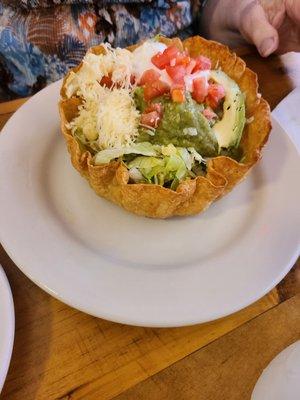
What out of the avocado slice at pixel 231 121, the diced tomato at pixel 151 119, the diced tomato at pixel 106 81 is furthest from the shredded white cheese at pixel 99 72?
the avocado slice at pixel 231 121

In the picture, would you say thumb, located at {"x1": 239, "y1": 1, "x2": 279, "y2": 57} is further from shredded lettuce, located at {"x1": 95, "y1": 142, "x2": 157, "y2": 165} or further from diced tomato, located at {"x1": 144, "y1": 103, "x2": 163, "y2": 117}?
shredded lettuce, located at {"x1": 95, "y1": 142, "x2": 157, "y2": 165}

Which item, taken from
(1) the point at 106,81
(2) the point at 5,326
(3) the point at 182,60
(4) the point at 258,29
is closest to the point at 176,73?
(3) the point at 182,60

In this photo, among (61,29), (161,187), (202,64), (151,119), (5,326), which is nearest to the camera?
(5,326)

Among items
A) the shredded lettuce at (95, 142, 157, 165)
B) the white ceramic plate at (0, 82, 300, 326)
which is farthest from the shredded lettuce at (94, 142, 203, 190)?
the white ceramic plate at (0, 82, 300, 326)

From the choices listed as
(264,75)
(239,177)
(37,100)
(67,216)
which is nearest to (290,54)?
(264,75)

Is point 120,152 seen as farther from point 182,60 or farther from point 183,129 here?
point 182,60

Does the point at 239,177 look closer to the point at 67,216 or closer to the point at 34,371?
the point at 67,216
